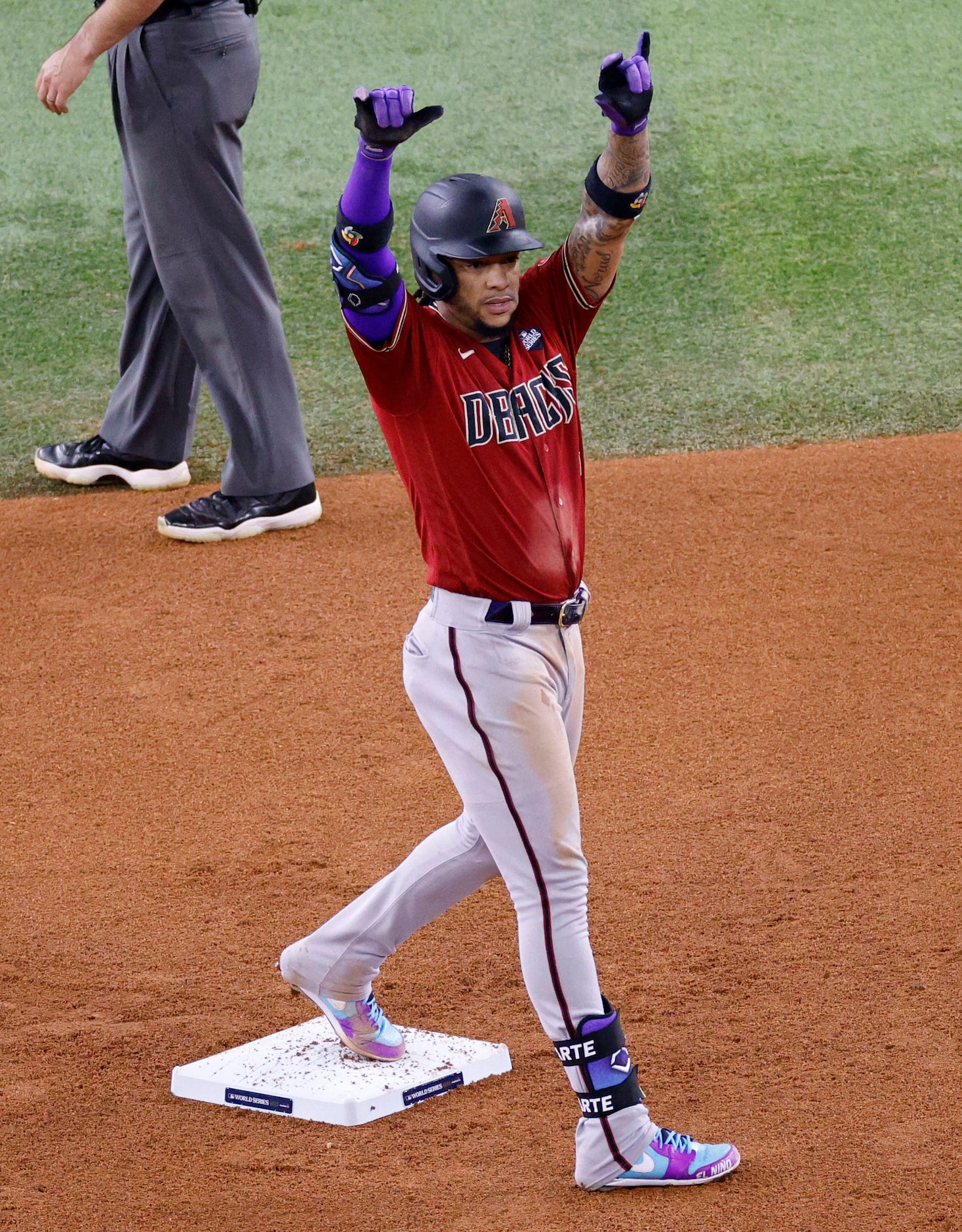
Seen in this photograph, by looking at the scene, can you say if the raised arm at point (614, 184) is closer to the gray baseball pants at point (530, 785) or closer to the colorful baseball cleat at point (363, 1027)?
the gray baseball pants at point (530, 785)

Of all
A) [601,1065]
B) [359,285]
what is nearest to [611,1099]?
[601,1065]

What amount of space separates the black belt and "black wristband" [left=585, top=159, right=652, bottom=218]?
2.55ft

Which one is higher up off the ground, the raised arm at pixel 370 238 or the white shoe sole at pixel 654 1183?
the raised arm at pixel 370 238

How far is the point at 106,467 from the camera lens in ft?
22.0

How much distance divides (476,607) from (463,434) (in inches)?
13.1

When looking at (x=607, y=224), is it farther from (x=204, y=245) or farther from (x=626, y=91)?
(x=204, y=245)

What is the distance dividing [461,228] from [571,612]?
2.54 ft

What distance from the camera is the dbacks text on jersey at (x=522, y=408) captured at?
2984 mm

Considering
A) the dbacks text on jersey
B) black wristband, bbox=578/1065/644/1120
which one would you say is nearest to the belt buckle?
the dbacks text on jersey

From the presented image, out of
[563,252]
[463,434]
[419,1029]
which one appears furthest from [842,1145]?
[563,252]

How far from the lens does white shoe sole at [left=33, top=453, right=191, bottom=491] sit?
21.8ft

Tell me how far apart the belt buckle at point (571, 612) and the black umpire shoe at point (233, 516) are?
3.21 meters

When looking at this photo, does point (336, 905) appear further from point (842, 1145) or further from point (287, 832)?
point (842, 1145)

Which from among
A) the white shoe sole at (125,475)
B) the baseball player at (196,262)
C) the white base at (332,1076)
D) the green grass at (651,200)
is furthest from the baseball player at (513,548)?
the green grass at (651,200)
